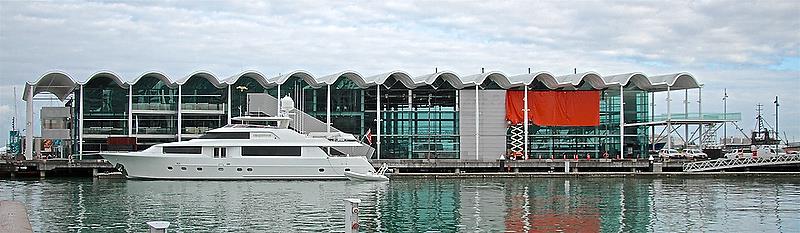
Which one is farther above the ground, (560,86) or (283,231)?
(560,86)

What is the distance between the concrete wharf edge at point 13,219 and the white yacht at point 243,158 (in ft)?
82.1

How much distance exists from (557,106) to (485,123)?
5172 mm

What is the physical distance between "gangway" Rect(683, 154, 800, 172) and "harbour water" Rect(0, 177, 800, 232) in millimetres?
5520

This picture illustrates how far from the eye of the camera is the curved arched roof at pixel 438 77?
61.0 meters

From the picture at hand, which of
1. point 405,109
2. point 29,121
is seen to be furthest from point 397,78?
point 29,121

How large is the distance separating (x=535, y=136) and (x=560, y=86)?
12.6ft

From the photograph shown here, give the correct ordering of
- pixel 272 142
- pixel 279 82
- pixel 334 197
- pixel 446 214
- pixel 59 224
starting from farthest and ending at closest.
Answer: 1. pixel 279 82
2. pixel 272 142
3. pixel 334 197
4. pixel 446 214
5. pixel 59 224

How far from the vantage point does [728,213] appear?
104ft

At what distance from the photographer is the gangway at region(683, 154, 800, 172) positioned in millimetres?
56844

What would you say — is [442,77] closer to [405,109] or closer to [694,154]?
[405,109]

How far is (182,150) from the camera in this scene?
163ft

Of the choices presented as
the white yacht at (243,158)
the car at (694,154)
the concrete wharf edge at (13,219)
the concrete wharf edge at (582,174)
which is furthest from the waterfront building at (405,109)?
the concrete wharf edge at (13,219)

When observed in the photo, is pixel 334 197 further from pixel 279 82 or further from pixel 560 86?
pixel 560 86

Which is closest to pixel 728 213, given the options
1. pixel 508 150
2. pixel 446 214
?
pixel 446 214
